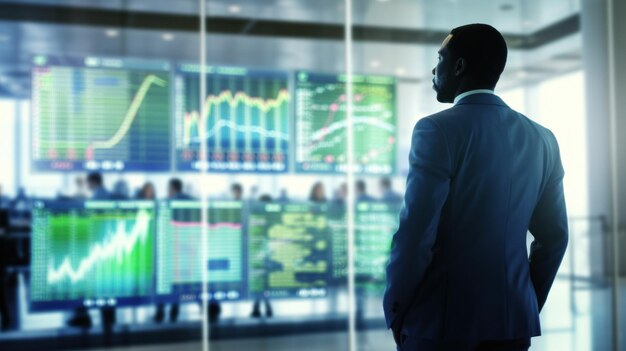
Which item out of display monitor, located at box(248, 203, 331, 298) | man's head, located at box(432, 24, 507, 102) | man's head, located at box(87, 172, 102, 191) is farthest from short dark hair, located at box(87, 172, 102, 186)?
man's head, located at box(432, 24, 507, 102)

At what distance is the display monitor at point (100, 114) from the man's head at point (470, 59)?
119 inches

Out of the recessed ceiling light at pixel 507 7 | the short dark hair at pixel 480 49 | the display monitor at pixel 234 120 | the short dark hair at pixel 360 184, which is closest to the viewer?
the short dark hair at pixel 480 49

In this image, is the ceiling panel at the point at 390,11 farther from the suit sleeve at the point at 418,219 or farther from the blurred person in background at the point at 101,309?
the suit sleeve at the point at 418,219

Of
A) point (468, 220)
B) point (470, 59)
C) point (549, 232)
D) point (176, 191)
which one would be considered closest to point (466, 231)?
point (468, 220)

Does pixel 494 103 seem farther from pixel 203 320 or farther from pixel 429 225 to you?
pixel 203 320

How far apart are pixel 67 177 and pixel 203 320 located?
1.27 m

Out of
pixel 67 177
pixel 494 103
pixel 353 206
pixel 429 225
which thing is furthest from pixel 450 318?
pixel 67 177

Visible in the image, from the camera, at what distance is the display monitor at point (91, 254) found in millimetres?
4086

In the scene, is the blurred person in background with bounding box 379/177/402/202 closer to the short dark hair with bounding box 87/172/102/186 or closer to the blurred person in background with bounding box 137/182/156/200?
the blurred person in background with bounding box 137/182/156/200

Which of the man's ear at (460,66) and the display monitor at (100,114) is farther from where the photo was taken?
the display monitor at (100,114)

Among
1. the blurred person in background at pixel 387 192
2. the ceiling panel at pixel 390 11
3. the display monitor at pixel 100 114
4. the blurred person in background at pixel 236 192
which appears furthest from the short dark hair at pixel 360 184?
the display monitor at pixel 100 114

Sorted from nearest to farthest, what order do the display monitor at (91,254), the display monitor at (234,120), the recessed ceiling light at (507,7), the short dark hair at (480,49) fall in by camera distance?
1. the short dark hair at (480,49)
2. the display monitor at (91,254)
3. the display monitor at (234,120)
4. the recessed ceiling light at (507,7)

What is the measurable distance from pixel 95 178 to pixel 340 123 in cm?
166

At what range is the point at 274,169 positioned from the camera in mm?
4379
